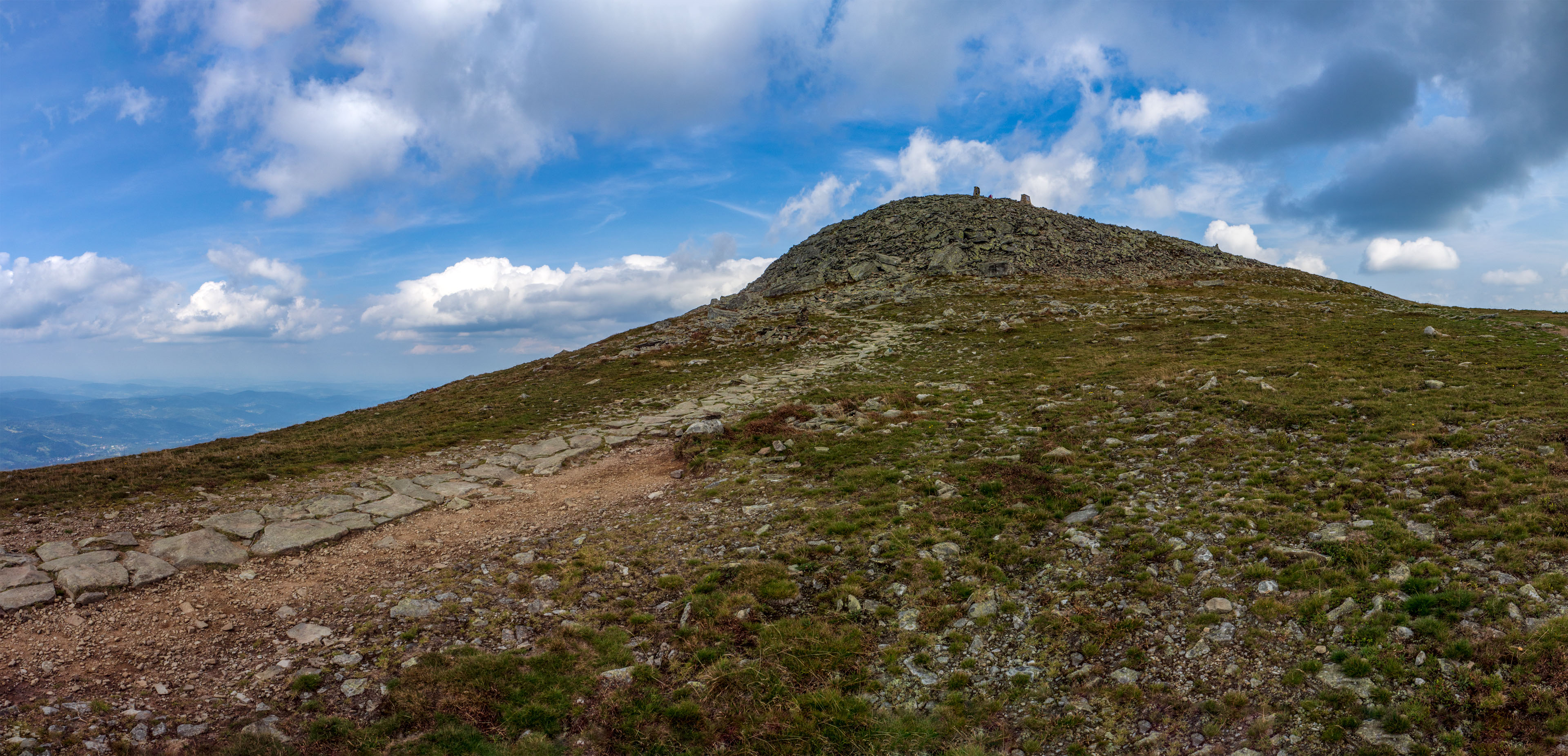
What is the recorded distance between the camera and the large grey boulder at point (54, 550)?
509 inches

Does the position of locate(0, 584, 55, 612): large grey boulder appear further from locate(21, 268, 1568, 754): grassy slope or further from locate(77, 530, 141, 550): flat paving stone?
locate(21, 268, 1568, 754): grassy slope

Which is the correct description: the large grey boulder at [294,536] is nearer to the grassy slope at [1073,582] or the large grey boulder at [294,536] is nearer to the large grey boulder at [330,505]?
the large grey boulder at [330,505]

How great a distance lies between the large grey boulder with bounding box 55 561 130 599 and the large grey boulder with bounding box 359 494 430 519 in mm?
5041

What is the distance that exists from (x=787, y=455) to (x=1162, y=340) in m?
26.0

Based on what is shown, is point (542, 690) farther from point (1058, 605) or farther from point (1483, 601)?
point (1483, 601)

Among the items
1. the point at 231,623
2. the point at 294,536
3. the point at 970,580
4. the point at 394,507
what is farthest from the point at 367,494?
the point at 970,580

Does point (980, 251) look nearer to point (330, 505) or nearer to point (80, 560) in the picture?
point (330, 505)

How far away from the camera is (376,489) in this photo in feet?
63.3

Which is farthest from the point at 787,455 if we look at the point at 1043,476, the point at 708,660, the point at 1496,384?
the point at 1496,384

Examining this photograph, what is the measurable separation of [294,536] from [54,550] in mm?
4156

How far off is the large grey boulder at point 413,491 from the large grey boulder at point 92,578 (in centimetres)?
661

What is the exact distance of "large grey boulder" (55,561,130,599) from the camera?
11883 millimetres

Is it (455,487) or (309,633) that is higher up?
(455,487)

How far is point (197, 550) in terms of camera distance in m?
13.9
